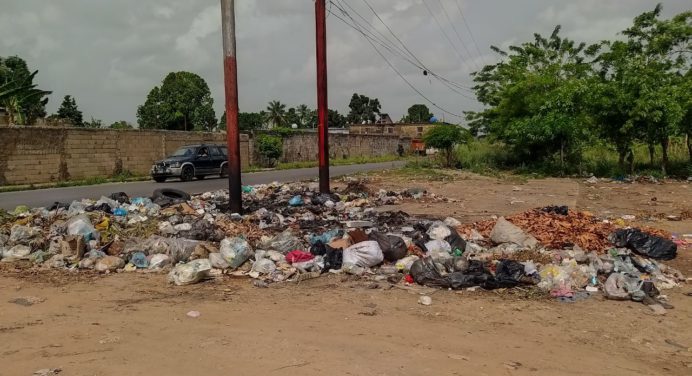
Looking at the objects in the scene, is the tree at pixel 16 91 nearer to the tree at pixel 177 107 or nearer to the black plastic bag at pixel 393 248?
the tree at pixel 177 107

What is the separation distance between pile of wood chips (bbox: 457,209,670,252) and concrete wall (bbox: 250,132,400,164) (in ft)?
88.2

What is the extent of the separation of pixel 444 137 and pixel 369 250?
21.0 m

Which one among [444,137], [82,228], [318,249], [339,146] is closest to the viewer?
[318,249]

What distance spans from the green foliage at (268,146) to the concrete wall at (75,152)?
6.80 metres

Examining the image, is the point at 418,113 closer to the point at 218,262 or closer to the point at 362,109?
the point at 362,109

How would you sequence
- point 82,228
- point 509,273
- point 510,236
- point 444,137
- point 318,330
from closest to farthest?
point 318,330, point 509,273, point 510,236, point 82,228, point 444,137

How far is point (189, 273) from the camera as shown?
599cm

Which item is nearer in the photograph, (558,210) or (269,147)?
(558,210)

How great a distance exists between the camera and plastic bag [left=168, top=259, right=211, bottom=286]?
596cm

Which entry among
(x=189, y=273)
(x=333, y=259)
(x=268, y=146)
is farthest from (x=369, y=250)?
(x=268, y=146)

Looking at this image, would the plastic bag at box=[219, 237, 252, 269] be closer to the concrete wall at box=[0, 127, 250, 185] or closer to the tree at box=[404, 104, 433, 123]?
the concrete wall at box=[0, 127, 250, 185]

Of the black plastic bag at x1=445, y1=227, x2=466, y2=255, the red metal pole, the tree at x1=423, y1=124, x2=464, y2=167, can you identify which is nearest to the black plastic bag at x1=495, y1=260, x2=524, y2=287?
the black plastic bag at x1=445, y1=227, x2=466, y2=255

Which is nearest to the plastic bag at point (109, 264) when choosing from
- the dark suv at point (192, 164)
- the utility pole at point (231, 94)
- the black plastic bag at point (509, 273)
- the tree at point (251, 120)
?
the utility pole at point (231, 94)

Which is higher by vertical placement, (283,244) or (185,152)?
(185,152)
